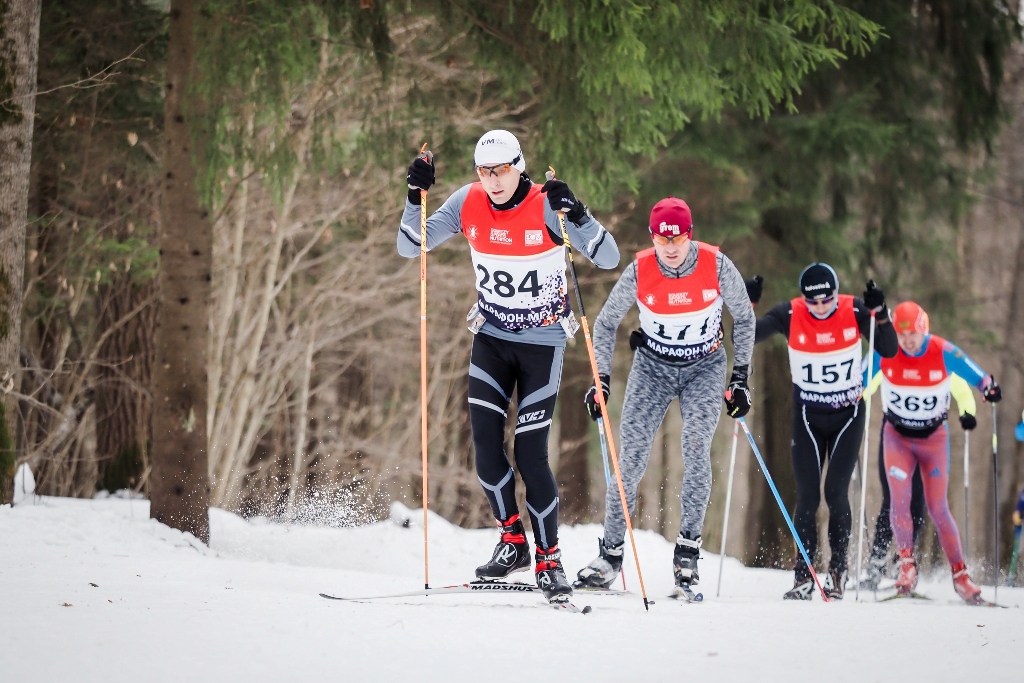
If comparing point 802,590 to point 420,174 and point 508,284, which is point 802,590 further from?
point 420,174

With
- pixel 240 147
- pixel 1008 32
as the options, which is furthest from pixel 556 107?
pixel 1008 32

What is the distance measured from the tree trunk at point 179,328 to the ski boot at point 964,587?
5.29m

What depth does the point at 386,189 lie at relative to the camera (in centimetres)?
1126

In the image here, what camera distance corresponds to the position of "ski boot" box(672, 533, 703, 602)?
19.2 feet

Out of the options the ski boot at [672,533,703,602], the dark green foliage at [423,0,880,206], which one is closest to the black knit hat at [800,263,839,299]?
the dark green foliage at [423,0,880,206]

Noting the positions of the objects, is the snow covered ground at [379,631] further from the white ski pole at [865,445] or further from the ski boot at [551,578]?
the white ski pole at [865,445]

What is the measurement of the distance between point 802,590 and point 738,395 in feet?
5.16

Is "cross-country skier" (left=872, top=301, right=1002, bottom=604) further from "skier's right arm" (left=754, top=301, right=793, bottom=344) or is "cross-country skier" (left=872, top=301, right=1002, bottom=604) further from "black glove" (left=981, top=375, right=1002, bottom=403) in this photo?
"skier's right arm" (left=754, top=301, right=793, bottom=344)

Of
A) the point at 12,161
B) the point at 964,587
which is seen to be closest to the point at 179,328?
the point at 12,161

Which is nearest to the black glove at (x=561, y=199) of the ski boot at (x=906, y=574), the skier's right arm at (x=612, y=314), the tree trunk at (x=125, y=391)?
the skier's right arm at (x=612, y=314)

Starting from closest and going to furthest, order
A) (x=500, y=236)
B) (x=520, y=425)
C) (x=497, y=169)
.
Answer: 1. (x=497, y=169)
2. (x=500, y=236)
3. (x=520, y=425)

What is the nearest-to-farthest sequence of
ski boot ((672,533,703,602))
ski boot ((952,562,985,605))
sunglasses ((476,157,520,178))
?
sunglasses ((476,157,520,178)) < ski boot ((672,533,703,602)) < ski boot ((952,562,985,605))

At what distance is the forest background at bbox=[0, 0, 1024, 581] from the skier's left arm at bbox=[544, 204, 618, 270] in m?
1.90

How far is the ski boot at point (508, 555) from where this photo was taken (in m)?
4.95
